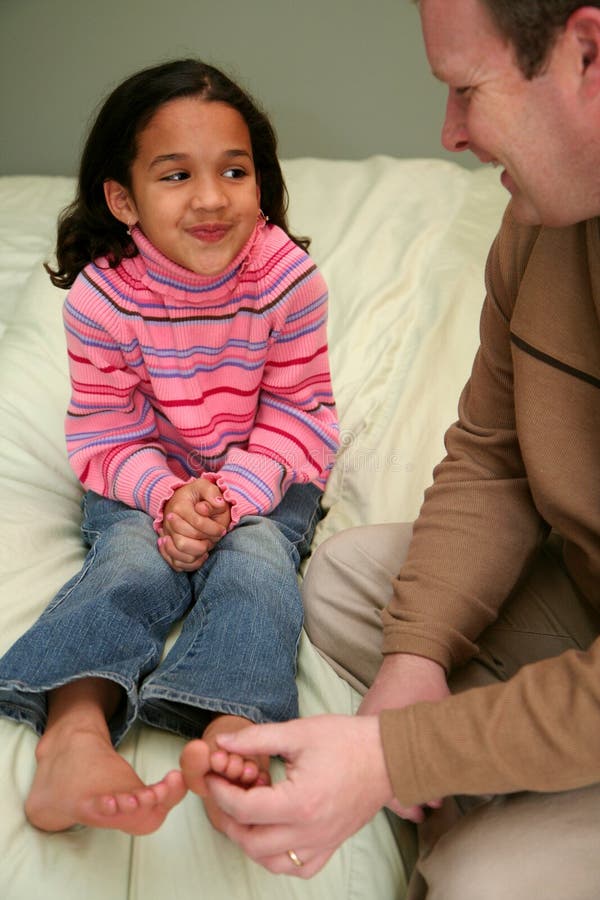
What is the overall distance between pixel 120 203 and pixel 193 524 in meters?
0.44

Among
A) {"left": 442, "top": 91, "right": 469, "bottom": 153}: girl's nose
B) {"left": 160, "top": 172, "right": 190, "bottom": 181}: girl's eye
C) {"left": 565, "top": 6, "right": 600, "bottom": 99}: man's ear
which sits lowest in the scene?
{"left": 160, "top": 172, "right": 190, "bottom": 181}: girl's eye

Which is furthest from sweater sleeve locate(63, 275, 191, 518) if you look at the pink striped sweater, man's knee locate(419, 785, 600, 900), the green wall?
the green wall

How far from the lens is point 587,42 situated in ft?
2.46

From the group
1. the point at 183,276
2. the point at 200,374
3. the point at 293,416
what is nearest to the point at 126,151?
the point at 183,276

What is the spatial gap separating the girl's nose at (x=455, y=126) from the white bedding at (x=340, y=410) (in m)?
0.59

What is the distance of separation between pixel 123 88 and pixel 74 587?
0.64m

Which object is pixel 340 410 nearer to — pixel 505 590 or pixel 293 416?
Result: pixel 293 416

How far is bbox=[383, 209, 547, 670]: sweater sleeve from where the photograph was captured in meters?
0.99

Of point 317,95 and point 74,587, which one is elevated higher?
point 317,95

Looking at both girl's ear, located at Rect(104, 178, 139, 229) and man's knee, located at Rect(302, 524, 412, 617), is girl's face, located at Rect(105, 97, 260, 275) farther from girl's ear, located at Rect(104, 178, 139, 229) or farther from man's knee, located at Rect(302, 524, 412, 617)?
man's knee, located at Rect(302, 524, 412, 617)

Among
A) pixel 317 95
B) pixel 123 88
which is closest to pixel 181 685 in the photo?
pixel 123 88

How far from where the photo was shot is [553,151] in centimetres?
80

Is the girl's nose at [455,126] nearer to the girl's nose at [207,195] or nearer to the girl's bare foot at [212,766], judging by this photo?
the girl's nose at [207,195]

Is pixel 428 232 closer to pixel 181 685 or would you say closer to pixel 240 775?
pixel 181 685
